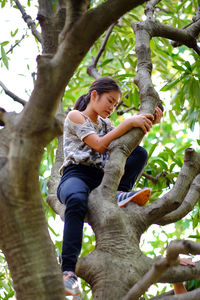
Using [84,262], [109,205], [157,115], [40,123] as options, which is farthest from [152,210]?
[40,123]

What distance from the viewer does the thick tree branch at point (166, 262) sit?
1.18m

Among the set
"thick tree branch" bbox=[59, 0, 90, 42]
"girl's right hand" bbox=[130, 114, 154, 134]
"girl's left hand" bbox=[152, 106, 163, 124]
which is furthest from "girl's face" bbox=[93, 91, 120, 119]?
"thick tree branch" bbox=[59, 0, 90, 42]

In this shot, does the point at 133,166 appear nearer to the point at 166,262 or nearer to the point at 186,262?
the point at 186,262

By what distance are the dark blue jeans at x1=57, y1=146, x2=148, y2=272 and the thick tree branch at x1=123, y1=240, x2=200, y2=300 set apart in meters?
0.54

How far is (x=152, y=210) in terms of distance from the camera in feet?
6.14

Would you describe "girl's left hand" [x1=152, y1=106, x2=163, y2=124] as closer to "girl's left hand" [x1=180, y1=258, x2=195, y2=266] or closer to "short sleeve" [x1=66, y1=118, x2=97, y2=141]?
"short sleeve" [x1=66, y1=118, x2=97, y2=141]

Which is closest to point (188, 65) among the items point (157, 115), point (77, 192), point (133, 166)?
point (157, 115)

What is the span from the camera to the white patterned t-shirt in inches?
87.4

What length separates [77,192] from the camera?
194cm

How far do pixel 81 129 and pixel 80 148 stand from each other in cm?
13

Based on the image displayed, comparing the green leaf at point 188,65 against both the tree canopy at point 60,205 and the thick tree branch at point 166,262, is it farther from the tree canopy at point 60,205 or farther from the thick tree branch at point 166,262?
the thick tree branch at point 166,262

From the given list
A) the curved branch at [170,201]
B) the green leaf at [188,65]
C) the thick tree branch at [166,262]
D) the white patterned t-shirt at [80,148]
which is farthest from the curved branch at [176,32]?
the thick tree branch at [166,262]

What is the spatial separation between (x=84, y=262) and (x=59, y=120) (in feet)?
2.15

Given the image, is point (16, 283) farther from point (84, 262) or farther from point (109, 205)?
point (109, 205)
